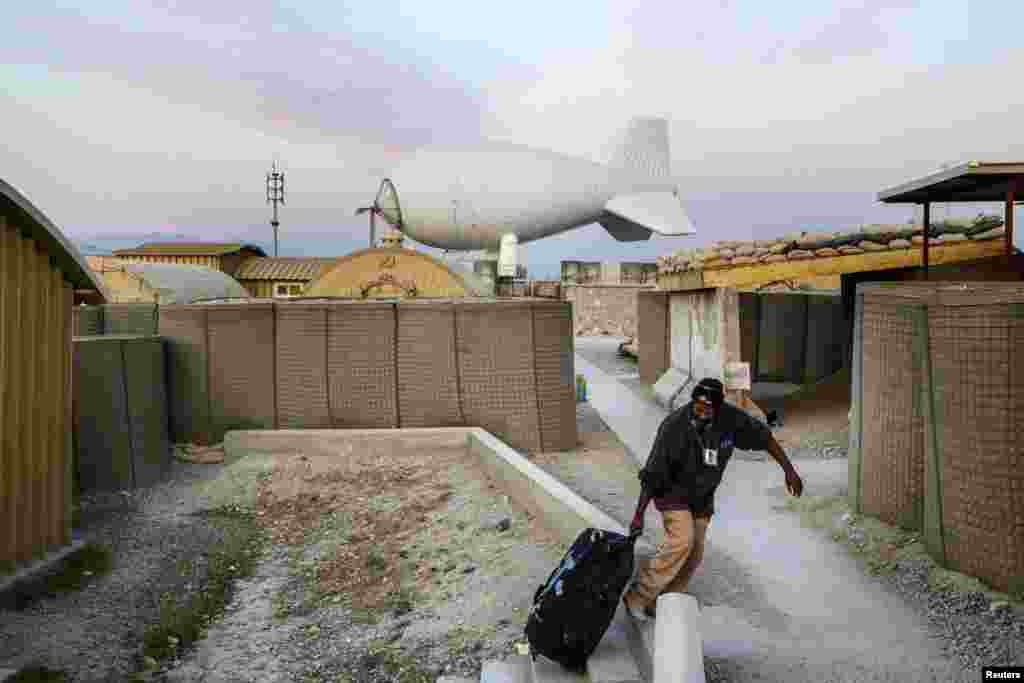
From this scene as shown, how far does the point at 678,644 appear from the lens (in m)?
3.56

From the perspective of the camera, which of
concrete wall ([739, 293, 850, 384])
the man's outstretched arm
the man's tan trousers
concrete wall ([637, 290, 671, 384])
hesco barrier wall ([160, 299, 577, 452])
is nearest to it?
the man's tan trousers

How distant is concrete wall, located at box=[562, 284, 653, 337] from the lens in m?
37.3

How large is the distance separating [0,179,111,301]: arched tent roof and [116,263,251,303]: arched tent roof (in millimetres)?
11519

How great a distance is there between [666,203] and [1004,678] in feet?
111

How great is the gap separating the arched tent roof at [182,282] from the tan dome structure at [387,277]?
4087 mm

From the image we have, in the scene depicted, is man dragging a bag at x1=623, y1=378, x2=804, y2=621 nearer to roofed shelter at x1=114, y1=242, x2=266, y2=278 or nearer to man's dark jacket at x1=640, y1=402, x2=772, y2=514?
man's dark jacket at x1=640, y1=402, x2=772, y2=514

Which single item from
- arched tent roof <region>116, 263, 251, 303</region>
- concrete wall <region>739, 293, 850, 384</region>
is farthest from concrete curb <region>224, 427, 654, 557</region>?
arched tent roof <region>116, 263, 251, 303</region>

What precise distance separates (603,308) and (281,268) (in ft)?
50.9

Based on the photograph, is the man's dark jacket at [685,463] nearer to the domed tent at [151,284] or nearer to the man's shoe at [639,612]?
the man's shoe at [639,612]

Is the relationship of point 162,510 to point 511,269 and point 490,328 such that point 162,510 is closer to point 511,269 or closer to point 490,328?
point 490,328

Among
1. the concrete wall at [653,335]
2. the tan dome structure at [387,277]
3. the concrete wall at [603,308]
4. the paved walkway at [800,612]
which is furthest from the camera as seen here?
the concrete wall at [603,308]

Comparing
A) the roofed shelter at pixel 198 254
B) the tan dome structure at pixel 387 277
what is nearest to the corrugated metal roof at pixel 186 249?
the roofed shelter at pixel 198 254

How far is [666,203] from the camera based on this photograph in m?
36.7

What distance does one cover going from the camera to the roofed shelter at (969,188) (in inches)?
348
